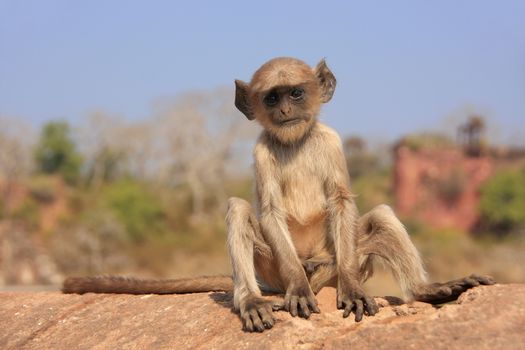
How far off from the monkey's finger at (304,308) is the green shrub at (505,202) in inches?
1896

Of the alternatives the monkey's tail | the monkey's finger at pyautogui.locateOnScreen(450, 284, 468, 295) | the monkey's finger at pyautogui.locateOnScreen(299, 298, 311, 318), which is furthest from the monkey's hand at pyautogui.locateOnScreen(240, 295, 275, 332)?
the monkey's finger at pyautogui.locateOnScreen(450, 284, 468, 295)

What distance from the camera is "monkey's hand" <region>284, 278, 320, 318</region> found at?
21.9ft

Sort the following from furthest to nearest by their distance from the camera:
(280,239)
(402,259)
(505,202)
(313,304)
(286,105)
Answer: (505,202), (286,105), (280,239), (402,259), (313,304)

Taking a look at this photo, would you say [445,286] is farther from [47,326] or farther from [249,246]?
[47,326]

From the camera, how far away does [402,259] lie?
7074 millimetres

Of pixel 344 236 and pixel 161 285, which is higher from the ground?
pixel 344 236

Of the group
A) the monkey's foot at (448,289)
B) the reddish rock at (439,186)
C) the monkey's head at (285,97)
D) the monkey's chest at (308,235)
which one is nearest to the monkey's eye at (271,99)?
the monkey's head at (285,97)

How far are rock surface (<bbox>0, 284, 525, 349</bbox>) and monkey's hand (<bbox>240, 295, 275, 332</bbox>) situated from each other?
2.6 inches

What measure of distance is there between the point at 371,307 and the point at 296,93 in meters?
2.16

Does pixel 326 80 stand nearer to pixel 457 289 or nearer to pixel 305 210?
pixel 305 210

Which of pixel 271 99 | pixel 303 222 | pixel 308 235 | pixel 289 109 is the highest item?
pixel 271 99

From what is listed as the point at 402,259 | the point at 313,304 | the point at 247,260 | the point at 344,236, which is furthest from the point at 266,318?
the point at 402,259

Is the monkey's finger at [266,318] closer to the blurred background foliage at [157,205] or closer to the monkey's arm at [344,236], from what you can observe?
the monkey's arm at [344,236]

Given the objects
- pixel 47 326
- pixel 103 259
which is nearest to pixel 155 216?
pixel 103 259
